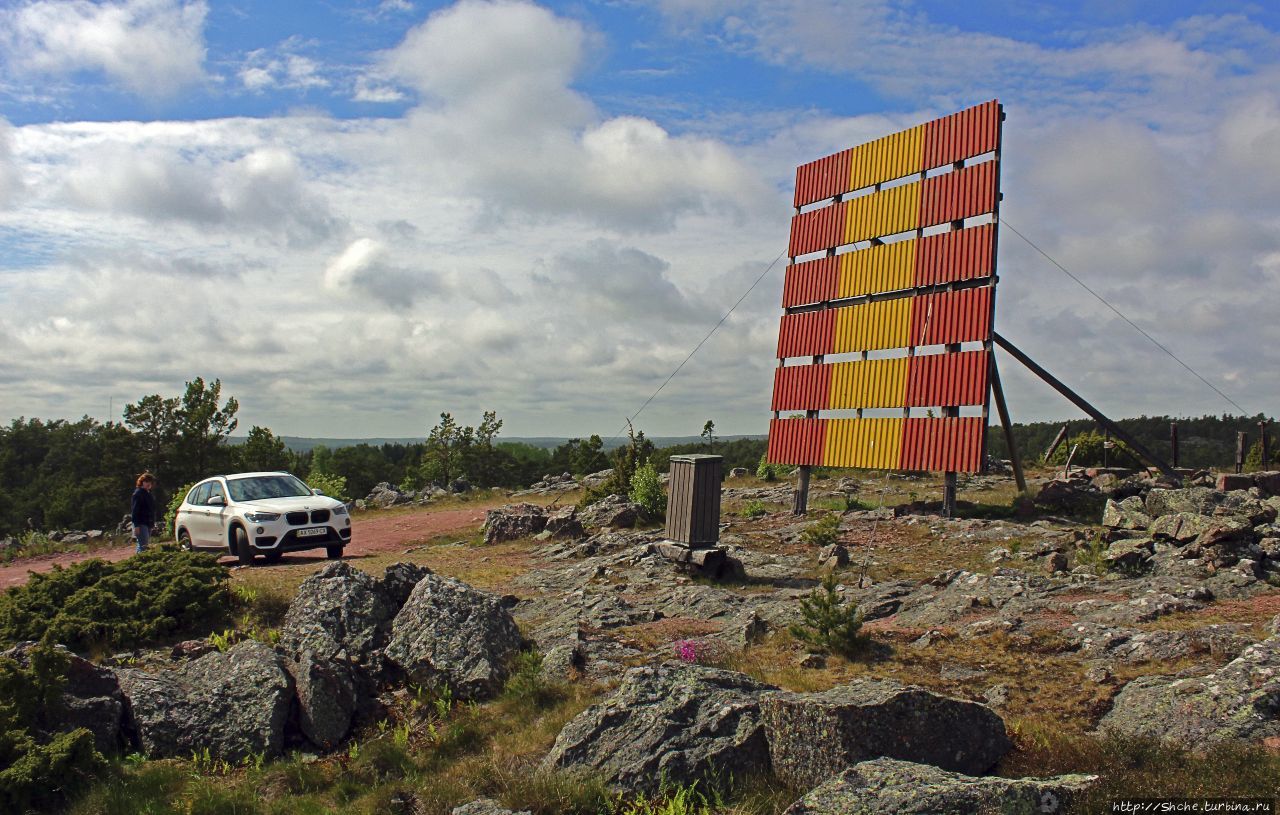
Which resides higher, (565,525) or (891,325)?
(891,325)

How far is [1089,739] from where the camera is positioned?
6.32 metres

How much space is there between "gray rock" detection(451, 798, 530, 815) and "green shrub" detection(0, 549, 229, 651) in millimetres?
6605

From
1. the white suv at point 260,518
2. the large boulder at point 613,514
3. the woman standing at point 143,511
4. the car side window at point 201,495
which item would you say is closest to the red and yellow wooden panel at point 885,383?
the large boulder at point 613,514

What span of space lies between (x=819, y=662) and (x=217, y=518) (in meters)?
12.8

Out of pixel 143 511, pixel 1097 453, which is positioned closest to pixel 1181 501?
pixel 1097 453

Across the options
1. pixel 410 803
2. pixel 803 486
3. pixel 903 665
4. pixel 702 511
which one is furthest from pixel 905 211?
pixel 410 803

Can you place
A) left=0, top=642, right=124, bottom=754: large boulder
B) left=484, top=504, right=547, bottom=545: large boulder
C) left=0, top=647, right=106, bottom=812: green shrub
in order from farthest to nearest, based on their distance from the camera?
left=484, top=504, right=547, bottom=545: large boulder → left=0, top=642, right=124, bottom=754: large boulder → left=0, top=647, right=106, bottom=812: green shrub

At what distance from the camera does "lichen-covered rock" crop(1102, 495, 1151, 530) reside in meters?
15.2

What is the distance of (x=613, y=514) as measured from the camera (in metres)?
20.8

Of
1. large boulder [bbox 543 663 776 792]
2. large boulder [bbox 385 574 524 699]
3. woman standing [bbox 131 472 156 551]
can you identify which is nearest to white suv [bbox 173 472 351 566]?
woman standing [bbox 131 472 156 551]

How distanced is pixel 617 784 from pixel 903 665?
142 inches

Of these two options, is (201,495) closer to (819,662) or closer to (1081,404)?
(819,662)

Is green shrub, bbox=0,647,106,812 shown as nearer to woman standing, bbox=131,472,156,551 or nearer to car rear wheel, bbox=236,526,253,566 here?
car rear wheel, bbox=236,526,253,566

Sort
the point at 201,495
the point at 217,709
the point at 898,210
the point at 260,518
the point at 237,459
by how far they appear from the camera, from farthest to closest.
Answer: the point at 237,459, the point at 898,210, the point at 201,495, the point at 260,518, the point at 217,709
